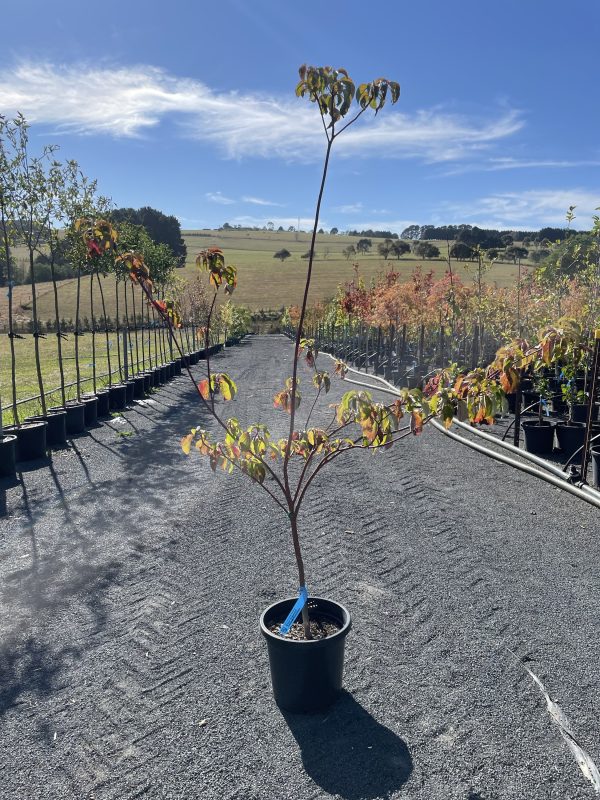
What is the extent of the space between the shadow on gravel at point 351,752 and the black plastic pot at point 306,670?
75mm

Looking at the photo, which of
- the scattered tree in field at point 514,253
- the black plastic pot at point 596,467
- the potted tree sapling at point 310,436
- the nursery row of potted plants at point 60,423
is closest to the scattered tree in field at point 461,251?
the scattered tree in field at point 514,253

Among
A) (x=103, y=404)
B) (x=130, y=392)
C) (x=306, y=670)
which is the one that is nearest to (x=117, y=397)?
(x=103, y=404)

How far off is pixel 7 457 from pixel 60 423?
6.10 ft

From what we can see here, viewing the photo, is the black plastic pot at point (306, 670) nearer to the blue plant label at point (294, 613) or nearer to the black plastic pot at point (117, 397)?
the blue plant label at point (294, 613)

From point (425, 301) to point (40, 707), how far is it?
57.3ft

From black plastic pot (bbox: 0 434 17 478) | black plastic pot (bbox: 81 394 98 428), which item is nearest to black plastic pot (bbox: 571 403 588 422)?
black plastic pot (bbox: 0 434 17 478)

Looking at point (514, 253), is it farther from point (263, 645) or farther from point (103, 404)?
point (263, 645)

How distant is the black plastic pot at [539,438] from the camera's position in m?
8.48

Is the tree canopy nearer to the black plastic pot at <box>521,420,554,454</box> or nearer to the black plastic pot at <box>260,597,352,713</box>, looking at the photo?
the black plastic pot at <box>521,420,554,454</box>

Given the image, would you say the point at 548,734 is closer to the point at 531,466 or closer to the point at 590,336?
the point at 531,466

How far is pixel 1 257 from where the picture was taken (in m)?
8.97

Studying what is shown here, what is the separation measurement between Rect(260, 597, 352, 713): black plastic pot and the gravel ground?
95 mm

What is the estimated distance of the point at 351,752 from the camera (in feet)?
9.56

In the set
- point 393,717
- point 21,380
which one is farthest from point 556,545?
point 21,380
